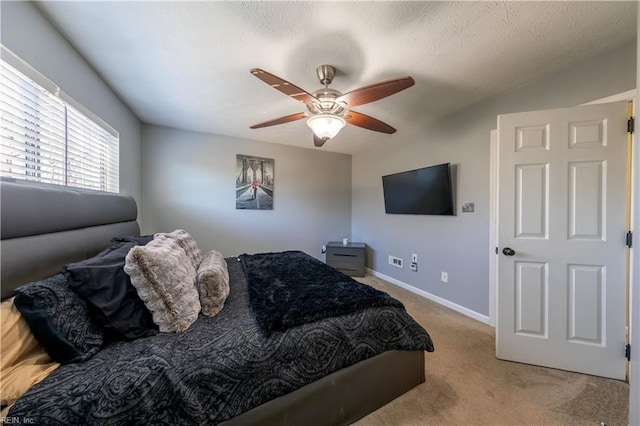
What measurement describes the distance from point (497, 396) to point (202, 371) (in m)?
1.85

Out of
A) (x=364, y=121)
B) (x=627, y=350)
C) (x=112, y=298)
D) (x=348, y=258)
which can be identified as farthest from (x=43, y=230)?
(x=627, y=350)

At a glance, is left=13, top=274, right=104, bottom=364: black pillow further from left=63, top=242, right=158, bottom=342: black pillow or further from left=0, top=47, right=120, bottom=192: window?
left=0, top=47, right=120, bottom=192: window

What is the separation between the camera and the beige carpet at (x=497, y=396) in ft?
4.35

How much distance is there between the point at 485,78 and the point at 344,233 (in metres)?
3.26

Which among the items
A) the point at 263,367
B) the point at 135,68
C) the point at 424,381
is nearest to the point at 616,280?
the point at 424,381

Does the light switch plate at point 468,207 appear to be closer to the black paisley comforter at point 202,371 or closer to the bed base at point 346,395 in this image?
the bed base at point 346,395

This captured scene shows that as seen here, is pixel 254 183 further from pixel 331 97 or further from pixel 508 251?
pixel 508 251

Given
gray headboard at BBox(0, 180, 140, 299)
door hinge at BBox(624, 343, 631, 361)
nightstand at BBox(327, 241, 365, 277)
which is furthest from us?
nightstand at BBox(327, 241, 365, 277)

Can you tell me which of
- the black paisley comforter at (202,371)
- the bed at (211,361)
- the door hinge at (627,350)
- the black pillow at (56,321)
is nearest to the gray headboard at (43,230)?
the bed at (211,361)

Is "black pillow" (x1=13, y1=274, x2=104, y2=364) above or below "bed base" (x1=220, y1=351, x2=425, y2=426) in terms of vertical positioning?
above

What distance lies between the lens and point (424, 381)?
160 centimetres

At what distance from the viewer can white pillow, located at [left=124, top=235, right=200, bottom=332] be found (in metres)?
1.11

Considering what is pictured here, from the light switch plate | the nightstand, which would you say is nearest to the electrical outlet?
the nightstand

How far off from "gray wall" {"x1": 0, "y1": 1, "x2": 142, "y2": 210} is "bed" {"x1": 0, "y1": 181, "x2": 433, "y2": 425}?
784 millimetres
